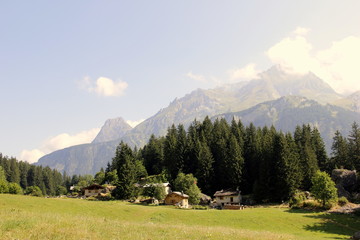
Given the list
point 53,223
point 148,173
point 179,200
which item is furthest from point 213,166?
point 53,223

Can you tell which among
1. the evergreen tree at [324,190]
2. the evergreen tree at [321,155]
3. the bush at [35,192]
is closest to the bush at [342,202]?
the evergreen tree at [324,190]

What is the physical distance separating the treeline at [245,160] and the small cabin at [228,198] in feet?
17.3

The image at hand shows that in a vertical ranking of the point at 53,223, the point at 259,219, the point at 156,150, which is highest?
the point at 156,150

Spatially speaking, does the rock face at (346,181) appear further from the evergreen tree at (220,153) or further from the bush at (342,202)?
the evergreen tree at (220,153)

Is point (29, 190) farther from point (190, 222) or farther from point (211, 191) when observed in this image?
point (190, 222)

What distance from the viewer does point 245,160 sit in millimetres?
104688

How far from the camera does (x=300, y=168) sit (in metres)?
89.9

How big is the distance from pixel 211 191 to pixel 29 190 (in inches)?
4920

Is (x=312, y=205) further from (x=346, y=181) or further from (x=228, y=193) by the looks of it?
(x=228, y=193)

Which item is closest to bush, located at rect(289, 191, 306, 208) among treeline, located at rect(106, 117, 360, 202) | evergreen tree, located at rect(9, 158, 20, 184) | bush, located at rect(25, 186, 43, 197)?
treeline, located at rect(106, 117, 360, 202)

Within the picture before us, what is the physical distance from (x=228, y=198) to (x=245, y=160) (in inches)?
761

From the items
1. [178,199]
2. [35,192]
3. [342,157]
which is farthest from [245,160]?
[35,192]

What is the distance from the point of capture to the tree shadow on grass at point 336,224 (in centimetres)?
5103

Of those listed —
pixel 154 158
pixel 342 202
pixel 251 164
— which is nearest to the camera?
pixel 342 202
